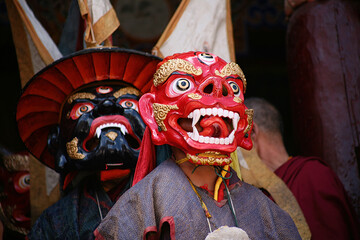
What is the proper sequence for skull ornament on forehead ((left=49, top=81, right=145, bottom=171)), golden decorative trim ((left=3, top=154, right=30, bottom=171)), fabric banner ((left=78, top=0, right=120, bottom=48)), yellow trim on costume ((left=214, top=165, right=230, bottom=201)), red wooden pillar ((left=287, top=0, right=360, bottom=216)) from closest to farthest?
yellow trim on costume ((left=214, top=165, right=230, bottom=201)) → skull ornament on forehead ((left=49, top=81, right=145, bottom=171)) → fabric banner ((left=78, top=0, right=120, bottom=48)) → red wooden pillar ((left=287, top=0, right=360, bottom=216)) → golden decorative trim ((left=3, top=154, right=30, bottom=171))

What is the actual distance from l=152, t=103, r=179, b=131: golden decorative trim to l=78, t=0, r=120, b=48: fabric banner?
0.78 m

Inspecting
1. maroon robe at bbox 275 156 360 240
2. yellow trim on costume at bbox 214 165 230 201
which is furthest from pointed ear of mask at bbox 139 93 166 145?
maroon robe at bbox 275 156 360 240

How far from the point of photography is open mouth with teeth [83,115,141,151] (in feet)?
7.06

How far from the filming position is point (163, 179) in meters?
1.80

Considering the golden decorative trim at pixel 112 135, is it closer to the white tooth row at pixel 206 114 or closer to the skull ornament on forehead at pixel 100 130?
the skull ornament on forehead at pixel 100 130

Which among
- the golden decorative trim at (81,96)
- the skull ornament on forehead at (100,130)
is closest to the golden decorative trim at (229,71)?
the skull ornament on forehead at (100,130)

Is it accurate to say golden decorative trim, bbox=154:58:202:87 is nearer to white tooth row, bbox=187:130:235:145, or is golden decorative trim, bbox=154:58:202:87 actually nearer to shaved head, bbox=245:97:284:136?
white tooth row, bbox=187:130:235:145

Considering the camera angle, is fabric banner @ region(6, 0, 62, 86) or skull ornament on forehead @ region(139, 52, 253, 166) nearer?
skull ornament on forehead @ region(139, 52, 253, 166)

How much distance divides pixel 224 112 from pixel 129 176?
747 mm

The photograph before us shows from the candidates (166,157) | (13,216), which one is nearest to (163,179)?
(166,157)

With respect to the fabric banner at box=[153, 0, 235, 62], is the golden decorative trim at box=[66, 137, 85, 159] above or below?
below

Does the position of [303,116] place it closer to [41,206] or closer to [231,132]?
[231,132]

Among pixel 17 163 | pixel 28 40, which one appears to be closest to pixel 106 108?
pixel 28 40

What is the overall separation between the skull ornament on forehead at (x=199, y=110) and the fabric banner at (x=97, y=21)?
0.69 meters
